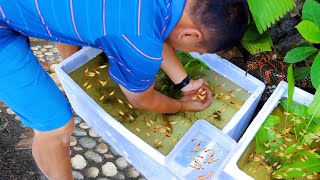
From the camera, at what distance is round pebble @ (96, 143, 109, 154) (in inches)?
82.7

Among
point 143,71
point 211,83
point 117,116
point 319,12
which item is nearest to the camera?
point 143,71

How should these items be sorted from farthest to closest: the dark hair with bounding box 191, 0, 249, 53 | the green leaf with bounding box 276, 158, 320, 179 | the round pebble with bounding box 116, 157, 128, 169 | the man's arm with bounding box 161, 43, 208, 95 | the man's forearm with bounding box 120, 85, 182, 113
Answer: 1. the round pebble with bounding box 116, 157, 128, 169
2. the man's arm with bounding box 161, 43, 208, 95
3. the green leaf with bounding box 276, 158, 320, 179
4. the man's forearm with bounding box 120, 85, 182, 113
5. the dark hair with bounding box 191, 0, 249, 53

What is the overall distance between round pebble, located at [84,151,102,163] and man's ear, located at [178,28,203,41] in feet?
2.83

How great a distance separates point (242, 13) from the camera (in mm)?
1369

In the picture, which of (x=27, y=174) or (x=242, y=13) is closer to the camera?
(x=242, y=13)

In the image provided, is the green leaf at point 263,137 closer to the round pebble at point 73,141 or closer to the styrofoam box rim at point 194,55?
the styrofoam box rim at point 194,55

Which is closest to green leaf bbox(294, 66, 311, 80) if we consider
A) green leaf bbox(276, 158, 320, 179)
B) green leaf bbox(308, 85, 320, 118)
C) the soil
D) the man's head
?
green leaf bbox(308, 85, 320, 118)

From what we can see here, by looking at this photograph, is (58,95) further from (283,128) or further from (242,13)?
(283,128)

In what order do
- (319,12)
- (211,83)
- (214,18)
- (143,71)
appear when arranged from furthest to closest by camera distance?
(211,83) → (319,12) → (143,71) → (214,18)

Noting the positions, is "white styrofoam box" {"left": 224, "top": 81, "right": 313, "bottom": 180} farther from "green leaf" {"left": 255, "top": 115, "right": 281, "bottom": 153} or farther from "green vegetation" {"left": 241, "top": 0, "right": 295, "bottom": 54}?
"green vegetation" {"left": 241, "top": 0, "right": 295, "bottom": 54}

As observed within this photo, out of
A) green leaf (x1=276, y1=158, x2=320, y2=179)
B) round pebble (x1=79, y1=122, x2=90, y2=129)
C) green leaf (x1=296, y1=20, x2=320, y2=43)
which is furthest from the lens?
round pebble (x1=79, y1=122, x2=90, y2=129)

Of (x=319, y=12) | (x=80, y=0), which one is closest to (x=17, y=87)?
(x=80, y=0)

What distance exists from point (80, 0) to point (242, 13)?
49 centimetres

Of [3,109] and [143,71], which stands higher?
[143,71]
